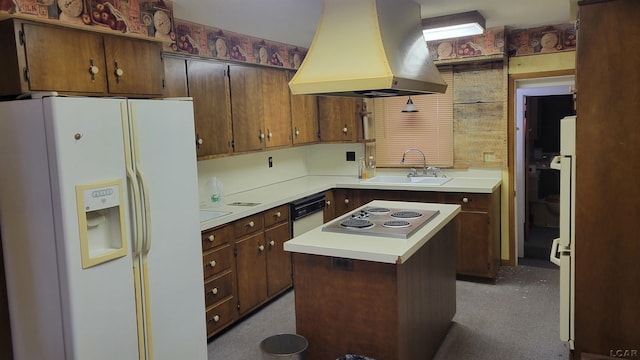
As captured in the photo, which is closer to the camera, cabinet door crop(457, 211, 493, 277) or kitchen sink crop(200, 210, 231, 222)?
kitchen sink crop(200, 210, 231, 222)

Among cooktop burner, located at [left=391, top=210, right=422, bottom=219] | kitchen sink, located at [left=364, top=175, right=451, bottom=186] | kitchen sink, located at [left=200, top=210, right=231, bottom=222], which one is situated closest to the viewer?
cooktop burner, located at [left=391, top=210, right=422, bottom=219]

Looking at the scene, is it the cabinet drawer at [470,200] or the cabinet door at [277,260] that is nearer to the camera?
the cabinet door at [277,260]

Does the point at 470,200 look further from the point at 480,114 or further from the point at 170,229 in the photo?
the point at 170,229

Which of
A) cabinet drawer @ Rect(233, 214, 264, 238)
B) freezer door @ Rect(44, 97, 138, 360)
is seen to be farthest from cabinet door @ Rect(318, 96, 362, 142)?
freezer door @ Rect(44, 97, 138, 360)

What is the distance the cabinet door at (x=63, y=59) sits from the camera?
2357 mm

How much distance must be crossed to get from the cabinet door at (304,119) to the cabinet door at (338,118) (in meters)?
0.08

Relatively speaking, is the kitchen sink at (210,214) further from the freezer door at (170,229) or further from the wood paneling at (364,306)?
the wood paneling at (364,306)

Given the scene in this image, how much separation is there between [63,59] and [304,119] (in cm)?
282

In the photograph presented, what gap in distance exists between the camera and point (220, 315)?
346 centimetres

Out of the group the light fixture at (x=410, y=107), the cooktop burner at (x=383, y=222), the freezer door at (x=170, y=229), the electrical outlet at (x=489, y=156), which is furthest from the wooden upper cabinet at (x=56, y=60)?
the electrical outlet at (x=489, y=156)

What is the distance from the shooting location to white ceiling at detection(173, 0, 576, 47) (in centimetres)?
321

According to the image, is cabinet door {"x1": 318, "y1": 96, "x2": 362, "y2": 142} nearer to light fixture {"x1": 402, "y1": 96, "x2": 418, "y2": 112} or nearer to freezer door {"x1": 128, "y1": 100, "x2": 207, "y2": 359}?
light fixture {"x1": 402, "y1": 96, "x2": 418, "y2": 112}

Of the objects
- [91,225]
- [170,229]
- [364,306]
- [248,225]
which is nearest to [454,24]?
[248,225]

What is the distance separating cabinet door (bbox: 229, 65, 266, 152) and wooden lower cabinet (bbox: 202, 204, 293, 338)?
65cm
